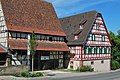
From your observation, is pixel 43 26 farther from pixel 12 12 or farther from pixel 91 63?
pixel 91 63

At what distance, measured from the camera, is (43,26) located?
1547 inches

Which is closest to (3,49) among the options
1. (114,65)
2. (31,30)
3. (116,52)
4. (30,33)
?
(30,33)

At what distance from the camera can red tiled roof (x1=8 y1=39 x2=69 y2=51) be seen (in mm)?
32794

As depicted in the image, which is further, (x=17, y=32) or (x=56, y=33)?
(x=56, y=33)

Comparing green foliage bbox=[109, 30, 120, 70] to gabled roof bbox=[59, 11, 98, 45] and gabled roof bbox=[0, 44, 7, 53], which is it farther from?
gabled roof bbox=[0, 44, 7, 53]

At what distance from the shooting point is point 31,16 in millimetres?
38906

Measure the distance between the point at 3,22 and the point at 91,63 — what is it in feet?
61.4

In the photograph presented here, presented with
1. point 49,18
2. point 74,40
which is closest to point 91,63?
point 74,40

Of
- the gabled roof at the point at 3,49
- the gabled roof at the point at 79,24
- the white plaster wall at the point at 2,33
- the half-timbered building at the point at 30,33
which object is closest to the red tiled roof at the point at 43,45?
the half-timbered building at the point at 30,33

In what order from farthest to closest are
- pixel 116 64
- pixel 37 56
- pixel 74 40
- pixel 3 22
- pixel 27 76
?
pixel 116 64 → pixel 74 40 → pixel 37 56 → pixel 3 22 → pixel 27 76

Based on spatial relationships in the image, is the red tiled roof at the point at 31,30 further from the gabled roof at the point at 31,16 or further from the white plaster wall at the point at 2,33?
the white plaster wall at the point at 2,33

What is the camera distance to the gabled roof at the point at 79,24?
141 ft

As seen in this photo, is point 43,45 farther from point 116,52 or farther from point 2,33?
point 116,52

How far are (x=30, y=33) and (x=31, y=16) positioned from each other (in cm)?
416
